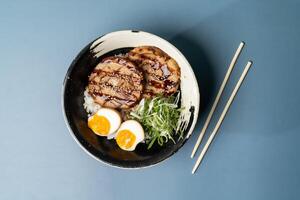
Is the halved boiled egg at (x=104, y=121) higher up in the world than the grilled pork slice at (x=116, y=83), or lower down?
lower down

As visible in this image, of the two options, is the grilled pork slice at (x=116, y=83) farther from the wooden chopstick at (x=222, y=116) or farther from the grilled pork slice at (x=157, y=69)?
the wooden chopstick at (x=222, y=116)

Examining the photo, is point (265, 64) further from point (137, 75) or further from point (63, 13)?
point (63, 13)

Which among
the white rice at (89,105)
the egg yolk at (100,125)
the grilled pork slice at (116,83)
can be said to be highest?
the grilled pork slice at (116,83)

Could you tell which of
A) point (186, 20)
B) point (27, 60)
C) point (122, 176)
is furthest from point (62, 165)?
point (186, 20)

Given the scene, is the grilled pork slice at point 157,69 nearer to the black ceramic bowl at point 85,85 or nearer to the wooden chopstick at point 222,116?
the black ceramic bowl at point 85,85

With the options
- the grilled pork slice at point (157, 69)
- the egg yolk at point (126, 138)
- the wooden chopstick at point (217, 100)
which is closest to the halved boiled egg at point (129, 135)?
the egg yolk at point (126, 138)

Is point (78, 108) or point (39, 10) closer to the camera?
point (78, 108)

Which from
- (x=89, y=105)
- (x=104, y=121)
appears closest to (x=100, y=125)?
(x=104, y=121)

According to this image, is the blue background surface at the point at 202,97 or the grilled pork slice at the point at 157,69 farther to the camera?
the blue background surface at the point at 202,97
